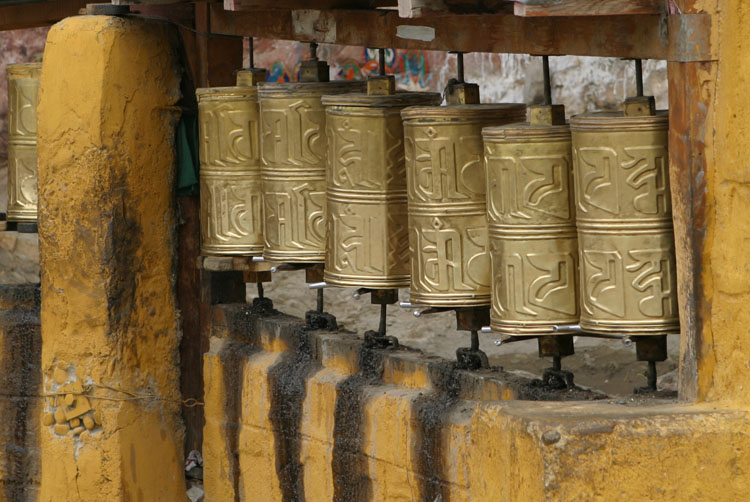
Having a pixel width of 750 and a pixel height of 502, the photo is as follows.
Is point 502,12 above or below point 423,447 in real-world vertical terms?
above

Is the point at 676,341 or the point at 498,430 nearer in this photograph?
the point at 498,430

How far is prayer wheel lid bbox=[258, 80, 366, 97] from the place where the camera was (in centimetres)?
504

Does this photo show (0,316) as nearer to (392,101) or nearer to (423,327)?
(392,101)

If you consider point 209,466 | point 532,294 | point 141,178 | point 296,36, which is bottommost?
point 209,466

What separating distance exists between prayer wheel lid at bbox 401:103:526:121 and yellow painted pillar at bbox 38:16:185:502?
159cm

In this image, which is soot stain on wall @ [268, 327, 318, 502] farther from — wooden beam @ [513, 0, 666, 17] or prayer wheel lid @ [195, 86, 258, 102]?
wooden beam @ [513, 0, 666, 17]

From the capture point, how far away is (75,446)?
5.74 metres

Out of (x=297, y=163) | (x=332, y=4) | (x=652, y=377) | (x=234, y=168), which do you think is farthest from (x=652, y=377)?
(x=234, y=168)

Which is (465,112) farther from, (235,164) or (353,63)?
(353,63)

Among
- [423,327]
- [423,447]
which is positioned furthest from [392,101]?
[423,327]

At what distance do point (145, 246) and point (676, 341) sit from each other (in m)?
4.91

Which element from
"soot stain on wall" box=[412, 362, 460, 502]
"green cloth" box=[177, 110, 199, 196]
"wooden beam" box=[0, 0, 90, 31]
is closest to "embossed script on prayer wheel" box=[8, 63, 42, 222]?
"wooden beam" box=[0, 0, 90, 31]

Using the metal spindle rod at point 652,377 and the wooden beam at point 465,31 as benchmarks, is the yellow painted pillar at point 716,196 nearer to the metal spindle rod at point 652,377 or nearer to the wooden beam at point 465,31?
the wooden beam at point 465,31

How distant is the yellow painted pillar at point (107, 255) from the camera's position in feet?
18.2
